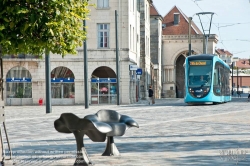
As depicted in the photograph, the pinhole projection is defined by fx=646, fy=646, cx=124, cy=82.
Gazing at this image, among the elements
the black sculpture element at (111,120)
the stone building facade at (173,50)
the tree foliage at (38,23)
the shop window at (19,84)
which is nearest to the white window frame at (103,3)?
the shop window at (19,84)

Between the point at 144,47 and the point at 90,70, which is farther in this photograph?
the point at 144,47

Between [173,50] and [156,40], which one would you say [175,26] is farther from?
[156,40]

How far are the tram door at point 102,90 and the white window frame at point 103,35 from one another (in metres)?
2.81

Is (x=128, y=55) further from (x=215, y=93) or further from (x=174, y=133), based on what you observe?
(x=174, y=133)

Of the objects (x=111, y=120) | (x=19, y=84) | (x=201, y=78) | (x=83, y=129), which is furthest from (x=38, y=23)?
(x=19, y=84)

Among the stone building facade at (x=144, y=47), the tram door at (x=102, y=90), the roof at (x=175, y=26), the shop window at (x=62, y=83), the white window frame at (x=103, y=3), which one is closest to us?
the shop window at (x=62, y=83)

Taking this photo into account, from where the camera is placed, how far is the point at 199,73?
4356cm

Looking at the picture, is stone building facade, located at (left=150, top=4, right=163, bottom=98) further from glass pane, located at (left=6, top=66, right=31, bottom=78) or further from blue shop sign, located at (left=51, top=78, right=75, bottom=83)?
glass pane, located at (left=6, top=66, right=31, bottom=78)

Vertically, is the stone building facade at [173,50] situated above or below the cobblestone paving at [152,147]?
above

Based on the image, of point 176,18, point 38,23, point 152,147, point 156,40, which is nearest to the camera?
point 38,23

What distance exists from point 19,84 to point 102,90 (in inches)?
263

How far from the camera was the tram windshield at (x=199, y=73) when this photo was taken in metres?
43.3

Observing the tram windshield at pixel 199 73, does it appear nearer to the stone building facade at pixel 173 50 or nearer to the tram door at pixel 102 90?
the tram door at pixel 102 90

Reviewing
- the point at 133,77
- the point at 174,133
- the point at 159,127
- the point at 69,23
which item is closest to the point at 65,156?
the point at 69,23
